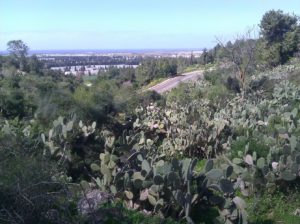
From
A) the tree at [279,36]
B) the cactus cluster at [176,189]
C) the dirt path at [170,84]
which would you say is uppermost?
the tree at [279,36]

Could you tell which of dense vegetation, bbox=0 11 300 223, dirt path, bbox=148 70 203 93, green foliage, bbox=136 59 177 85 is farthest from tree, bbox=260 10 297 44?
dense vegetation, bbox=0 11 300 223

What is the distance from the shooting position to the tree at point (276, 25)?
4012 cm

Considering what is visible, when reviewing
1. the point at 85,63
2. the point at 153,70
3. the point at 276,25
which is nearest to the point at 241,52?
the point at 276,25

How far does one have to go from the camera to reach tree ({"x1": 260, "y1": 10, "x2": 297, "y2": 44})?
4012cm

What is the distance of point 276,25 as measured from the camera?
40.0 metres

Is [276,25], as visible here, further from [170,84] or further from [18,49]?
[18,49]

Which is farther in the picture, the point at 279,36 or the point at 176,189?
the point at 279,36

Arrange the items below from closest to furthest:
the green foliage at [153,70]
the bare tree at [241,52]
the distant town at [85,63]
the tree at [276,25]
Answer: the bare tree at [241,52] → the tree at [276,25] → the green foliage at [153,70] → the distant town at [85,63]

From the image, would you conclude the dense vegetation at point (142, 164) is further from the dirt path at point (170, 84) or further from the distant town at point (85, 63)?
the distant town at point (85, 63)

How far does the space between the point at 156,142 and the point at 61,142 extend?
351cm

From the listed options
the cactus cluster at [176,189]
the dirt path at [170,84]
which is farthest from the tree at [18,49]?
the cactus cluster at [176,189]

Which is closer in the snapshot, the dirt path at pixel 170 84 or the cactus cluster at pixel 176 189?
the cactus cluster at pixel 176 189

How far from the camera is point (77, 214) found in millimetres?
5230

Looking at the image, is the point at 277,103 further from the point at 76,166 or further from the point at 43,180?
the point at 43,180
